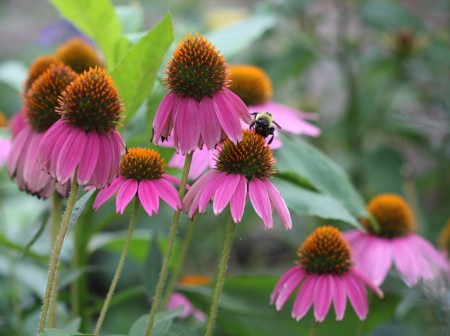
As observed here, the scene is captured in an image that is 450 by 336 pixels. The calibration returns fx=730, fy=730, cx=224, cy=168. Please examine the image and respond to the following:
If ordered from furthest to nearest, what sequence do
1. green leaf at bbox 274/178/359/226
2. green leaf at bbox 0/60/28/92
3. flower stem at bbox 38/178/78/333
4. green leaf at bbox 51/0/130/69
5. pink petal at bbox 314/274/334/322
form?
green leaf at bbox 0/60/28/92 < green leaf at bbox 51/0/130/69 < green leaf at bbox 274/178/359/226 < pink petal at bbox 314/274/334/322 < flower stem at bbox 38/178/78/333

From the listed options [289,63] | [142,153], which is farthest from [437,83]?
[142,153]

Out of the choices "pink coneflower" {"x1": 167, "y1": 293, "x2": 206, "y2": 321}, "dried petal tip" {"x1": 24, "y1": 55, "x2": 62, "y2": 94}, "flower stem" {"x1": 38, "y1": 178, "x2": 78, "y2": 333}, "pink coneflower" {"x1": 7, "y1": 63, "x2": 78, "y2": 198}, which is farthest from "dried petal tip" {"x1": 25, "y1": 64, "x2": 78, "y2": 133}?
"pink coneflower" {"x1": 167, "y1": 293, "x2": 206, "y2": 321}

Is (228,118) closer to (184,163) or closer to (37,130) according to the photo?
(184,163)

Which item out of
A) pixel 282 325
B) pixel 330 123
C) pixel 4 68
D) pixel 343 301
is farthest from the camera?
pixel 330 123

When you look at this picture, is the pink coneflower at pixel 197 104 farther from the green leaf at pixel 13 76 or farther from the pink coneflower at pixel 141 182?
the green leaf at pixel 13 76

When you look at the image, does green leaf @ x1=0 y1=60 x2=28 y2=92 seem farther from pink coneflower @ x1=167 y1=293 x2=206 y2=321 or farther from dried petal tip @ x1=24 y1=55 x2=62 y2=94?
pink coneflower @ x1=167 y1=293 x2=206 y2=321

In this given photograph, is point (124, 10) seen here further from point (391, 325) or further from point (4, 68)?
point (391, 325)

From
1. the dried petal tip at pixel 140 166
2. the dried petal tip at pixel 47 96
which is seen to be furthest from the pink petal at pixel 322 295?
the dried petal tip at pixel 47 96
